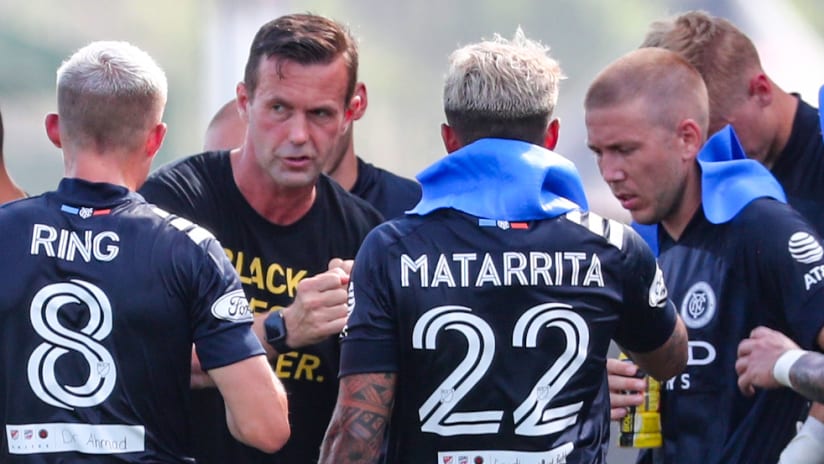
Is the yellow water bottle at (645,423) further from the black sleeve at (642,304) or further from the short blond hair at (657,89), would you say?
the short blond hair at (657,89)

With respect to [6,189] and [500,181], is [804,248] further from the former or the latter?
[6,189]

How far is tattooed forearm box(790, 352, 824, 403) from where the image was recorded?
141 inches

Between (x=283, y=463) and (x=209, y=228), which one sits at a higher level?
(x=209, y=228)

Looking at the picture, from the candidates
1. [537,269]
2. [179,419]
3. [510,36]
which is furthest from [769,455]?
[510,36]

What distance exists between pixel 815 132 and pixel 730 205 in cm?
92

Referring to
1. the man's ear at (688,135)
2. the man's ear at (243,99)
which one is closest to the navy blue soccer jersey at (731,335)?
the man's ear at (688,135)

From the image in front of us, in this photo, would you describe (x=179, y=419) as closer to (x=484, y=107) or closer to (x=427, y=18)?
(x=484, y=107)

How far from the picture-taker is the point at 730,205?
4004 millimetres

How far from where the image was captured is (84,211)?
128 inches

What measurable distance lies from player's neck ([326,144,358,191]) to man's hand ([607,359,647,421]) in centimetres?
144

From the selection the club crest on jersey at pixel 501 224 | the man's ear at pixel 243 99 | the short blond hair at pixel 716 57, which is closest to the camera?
the club crest on jersey at pixel 501 224

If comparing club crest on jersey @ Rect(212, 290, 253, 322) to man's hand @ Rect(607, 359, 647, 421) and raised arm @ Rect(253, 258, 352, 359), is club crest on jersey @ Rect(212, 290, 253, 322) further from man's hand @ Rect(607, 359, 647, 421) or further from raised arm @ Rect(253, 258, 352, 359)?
man's hand @ Rect(607, 359, 647, 421)

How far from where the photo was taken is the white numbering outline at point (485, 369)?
3.23 m

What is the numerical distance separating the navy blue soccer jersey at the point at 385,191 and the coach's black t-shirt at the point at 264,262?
2.55 feet
